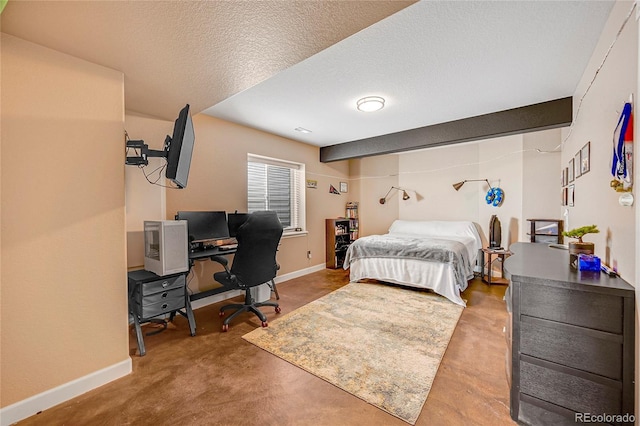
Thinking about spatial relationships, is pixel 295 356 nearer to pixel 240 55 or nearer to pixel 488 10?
pixel 240 55

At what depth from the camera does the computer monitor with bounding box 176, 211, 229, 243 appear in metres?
2.83

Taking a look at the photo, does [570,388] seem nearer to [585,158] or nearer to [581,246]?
[581,246]

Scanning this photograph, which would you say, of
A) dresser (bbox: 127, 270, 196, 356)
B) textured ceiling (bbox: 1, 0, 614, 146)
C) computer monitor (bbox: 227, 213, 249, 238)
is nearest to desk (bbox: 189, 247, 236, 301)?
dresser (bbox: 127, 270, 196, 356)

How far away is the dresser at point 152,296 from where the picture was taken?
2.17m

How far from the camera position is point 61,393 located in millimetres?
1630

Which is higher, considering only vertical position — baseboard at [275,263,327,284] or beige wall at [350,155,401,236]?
beige wall at [350,155,401,236]

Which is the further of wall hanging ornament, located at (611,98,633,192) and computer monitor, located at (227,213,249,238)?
computer monitor, located at (227,213,249,238)

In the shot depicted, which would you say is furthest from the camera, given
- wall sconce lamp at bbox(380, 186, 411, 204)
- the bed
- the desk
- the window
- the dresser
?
wall sconce lamp at bbox(380, 186, 411, 204)

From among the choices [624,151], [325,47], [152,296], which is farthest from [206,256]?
[624,151]

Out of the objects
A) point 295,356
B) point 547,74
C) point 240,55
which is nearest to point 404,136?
point 547,74

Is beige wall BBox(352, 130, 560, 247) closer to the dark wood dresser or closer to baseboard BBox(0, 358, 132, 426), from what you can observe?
the dark wood dresser

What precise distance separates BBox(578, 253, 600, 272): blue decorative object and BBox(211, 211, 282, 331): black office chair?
7.54ft

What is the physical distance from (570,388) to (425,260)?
2302 millimetres

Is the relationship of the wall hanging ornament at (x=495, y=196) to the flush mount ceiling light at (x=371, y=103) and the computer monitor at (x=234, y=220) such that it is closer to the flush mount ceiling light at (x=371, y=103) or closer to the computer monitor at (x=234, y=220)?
the flush mount ceiling light at (x=371, y=103)
